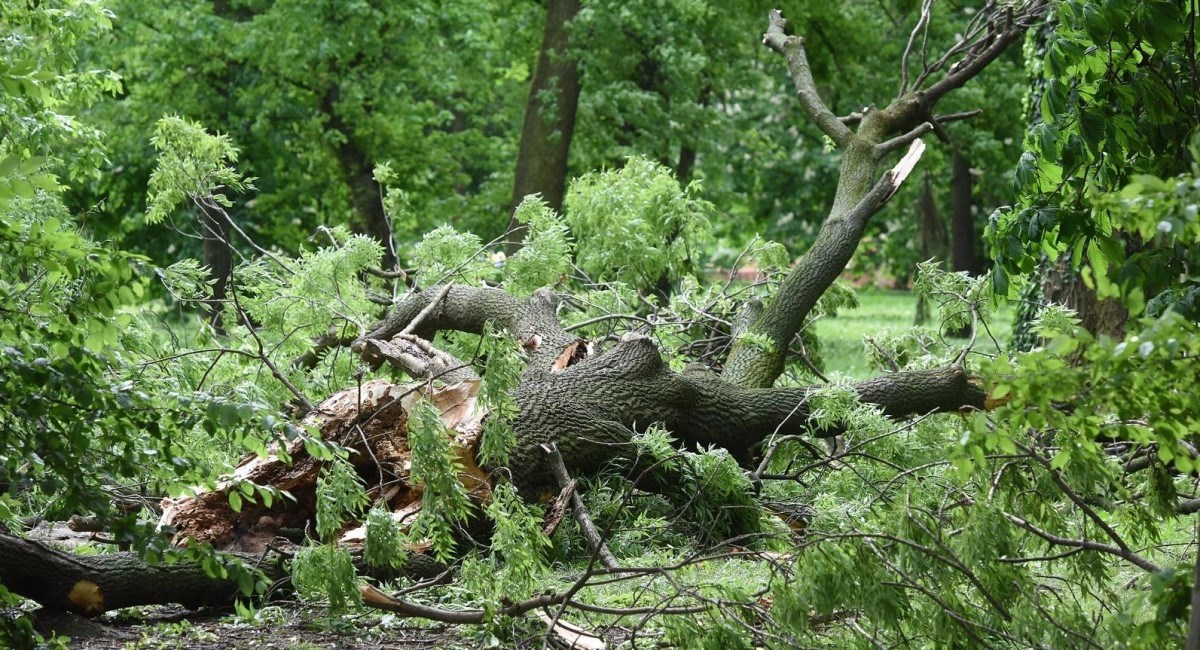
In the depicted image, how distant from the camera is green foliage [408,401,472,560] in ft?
15.0

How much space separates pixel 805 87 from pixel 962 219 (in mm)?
13926

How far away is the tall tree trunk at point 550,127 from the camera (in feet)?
54.0

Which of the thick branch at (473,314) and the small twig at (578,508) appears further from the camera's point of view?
the thick branch at (473,314)

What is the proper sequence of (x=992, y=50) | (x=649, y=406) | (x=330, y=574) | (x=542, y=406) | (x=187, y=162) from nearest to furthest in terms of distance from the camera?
(x=330, y=574) < (x=542, y=406) < (x=649, y=406) < (x=187, y=162) < (x=992, y=50)

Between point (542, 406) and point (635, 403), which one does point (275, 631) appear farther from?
point (635, 403)

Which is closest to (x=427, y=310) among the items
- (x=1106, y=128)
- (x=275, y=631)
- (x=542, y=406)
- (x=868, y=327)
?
(x=542, y=406)

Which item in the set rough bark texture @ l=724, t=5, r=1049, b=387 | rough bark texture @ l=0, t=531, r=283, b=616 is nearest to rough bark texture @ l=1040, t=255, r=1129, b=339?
rough bark texture @ l=724, t=5, r=1049, b=387

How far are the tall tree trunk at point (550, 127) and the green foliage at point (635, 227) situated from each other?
6846 millimetres

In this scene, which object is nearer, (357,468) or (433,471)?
(433,471)

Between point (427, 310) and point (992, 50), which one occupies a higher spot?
point (992, 50)

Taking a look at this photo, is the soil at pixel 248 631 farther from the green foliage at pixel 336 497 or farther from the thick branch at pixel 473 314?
the thick branch at pixel 473 314

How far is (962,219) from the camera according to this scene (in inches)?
889

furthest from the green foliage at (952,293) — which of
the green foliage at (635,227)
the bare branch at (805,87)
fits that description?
the green foliage at (635,227)

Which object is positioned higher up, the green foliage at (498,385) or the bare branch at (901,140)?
the bare branch at (901,140)
